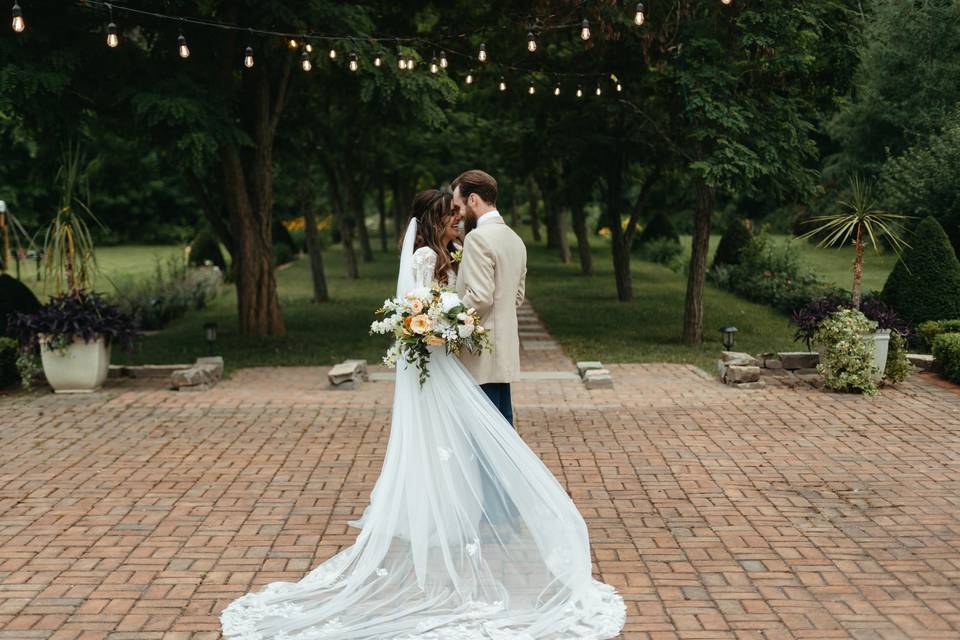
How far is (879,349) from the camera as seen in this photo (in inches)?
441

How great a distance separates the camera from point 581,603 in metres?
4.96

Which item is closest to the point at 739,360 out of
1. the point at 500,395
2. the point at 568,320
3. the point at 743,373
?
the point at 743,373

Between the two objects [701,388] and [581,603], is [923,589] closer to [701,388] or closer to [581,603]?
[581,603]

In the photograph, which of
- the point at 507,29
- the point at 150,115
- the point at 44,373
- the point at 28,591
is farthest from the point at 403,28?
the point at 28,591

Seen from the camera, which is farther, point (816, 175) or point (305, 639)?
point (816, 175)

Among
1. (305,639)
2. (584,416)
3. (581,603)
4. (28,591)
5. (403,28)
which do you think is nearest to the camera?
(305,639)

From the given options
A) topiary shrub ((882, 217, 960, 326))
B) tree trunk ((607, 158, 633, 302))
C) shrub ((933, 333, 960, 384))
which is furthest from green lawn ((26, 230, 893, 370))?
shrub ((933, 333, 960, 384))

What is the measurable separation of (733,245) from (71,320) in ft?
A: 67.9

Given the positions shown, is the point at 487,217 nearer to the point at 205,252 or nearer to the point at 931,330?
the point at 931,330

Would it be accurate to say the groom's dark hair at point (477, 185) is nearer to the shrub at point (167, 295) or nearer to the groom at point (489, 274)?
the groom at point (489, 274)

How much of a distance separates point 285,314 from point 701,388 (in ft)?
38.5

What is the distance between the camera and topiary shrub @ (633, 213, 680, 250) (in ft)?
132

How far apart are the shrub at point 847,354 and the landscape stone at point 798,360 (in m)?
0.82

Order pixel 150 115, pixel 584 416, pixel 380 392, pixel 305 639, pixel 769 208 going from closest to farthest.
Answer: pixel 305 639 → pixel 584 416 → pixel 380 392 → pixel 150 115 → pixel 769 208
